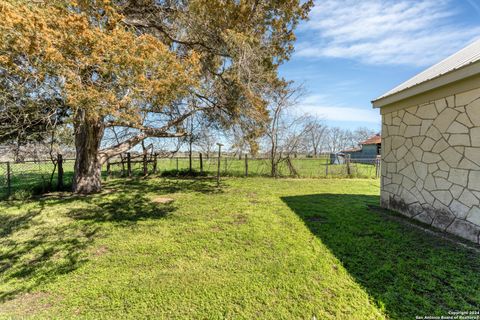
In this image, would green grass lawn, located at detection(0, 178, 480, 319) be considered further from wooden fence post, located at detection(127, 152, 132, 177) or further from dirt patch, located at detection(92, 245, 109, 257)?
wooden fence post, located at detection(127, 152, 132, 177)

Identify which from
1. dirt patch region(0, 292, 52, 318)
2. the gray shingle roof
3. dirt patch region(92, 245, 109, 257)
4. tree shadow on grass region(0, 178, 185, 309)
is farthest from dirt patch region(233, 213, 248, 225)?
the gray shingle roof

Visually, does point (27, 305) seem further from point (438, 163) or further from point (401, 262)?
point (438, 163)

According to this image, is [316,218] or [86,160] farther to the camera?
[86,160]

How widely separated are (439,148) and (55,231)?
21.3 ft

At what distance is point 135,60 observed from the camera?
129 inches

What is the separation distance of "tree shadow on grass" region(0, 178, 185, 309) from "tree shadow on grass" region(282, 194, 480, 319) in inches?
126

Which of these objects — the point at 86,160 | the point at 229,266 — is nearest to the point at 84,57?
the point at 229,266

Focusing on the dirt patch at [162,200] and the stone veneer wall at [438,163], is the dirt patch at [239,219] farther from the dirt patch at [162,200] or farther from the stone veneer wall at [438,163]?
the stone veneer wall at [438,163]

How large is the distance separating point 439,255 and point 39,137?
7.62 m

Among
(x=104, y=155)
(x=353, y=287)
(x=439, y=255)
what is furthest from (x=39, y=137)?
(x=439, y=255)

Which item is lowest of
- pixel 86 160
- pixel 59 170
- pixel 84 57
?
pixel 59 170

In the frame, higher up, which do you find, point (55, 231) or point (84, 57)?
point (84, 57)

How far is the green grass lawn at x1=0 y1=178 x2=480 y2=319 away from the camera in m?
1.91

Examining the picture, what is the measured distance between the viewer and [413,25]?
18.3ft
